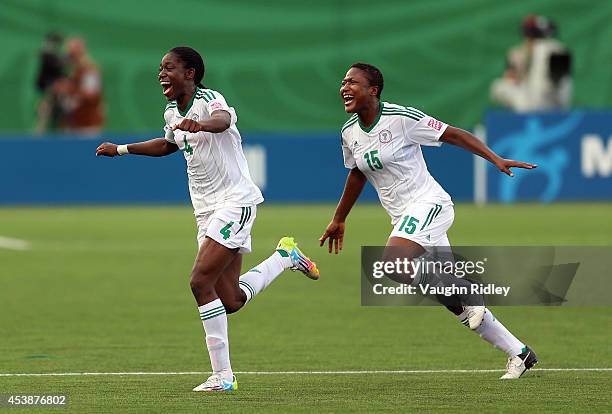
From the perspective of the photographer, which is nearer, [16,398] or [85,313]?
[16,398]

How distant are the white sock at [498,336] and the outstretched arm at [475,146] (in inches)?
40.1

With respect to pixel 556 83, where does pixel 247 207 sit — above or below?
below

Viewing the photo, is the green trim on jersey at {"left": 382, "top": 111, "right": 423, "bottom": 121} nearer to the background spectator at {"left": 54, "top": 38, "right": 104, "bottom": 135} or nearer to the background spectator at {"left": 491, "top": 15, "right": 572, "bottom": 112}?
the background spectator at {"left": 491, "top": 15, "right": 572, "bottom": 112}

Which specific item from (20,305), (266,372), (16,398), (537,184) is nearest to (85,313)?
(20,305)

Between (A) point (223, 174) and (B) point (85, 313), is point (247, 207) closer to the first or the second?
(A) point (223, 174)

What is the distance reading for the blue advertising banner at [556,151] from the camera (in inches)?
1027

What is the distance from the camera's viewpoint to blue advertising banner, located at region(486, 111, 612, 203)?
2608cm

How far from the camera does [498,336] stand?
32.4 ft

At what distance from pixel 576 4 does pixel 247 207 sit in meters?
23.5

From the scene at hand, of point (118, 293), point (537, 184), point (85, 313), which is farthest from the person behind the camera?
point (537, 184)

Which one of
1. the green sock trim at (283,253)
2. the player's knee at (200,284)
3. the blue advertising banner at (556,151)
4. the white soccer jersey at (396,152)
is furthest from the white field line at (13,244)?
the player's knee at (200,284)

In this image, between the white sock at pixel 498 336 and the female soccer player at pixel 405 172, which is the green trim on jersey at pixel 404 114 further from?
the white sock at pixel 498 336

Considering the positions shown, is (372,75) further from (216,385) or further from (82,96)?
(82,96)

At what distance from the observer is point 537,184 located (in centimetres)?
2647
